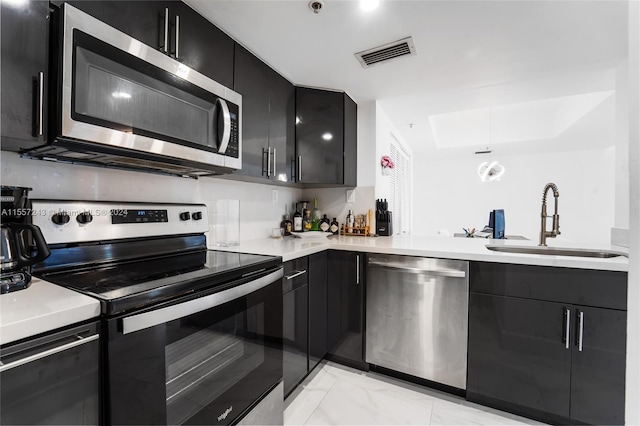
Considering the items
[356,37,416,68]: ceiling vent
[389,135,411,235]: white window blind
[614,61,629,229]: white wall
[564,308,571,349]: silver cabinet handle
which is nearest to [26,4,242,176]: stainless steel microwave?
[356,37,416,68]: ceiling vent

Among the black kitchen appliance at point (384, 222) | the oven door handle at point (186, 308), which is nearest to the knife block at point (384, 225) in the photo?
the black kitchen appliance at point (384, 222)

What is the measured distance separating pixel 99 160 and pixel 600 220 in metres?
7.64

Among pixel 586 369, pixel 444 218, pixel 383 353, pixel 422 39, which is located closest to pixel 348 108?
pixel 422 39

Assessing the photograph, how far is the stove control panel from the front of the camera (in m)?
1.05

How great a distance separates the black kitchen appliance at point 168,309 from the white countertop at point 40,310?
38 millimetres

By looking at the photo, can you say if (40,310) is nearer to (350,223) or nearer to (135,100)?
(135,100)

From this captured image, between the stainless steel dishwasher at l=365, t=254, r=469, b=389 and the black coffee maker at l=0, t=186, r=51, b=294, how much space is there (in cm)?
162

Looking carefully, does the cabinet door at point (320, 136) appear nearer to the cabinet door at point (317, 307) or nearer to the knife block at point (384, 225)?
the knife block at point (384, 225)

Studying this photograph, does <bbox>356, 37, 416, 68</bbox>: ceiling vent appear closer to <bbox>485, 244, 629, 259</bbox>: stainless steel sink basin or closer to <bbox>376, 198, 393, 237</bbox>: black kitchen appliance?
<bbox>376, 198, 393, 237</bbox>: black kitchen appliance

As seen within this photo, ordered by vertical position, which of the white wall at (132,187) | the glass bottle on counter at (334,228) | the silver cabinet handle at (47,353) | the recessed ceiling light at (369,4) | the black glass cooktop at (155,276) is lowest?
the silver cabinet handle at (47,353)

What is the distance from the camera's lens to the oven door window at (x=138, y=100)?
939 millimetres

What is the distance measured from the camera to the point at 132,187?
140 cm

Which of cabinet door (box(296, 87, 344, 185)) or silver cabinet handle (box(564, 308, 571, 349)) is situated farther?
cabinet door (box(296, 87, 344, 185))

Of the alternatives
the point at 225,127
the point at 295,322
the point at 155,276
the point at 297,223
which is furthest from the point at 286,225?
the point at 155,276
